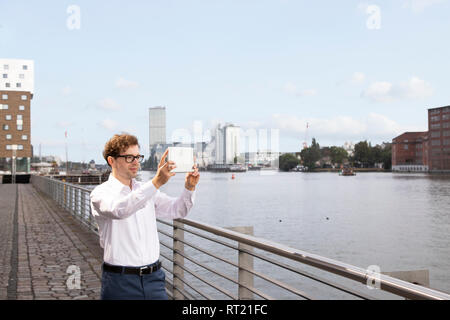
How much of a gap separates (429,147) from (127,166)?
16747cm

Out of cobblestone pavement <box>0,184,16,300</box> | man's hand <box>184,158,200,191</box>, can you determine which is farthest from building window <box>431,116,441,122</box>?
man's hand <box>184,158,200,191</box>

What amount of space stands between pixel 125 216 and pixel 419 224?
1491 inches

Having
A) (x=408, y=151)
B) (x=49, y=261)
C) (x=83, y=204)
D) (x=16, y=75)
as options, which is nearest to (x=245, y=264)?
(x=49, y=261)

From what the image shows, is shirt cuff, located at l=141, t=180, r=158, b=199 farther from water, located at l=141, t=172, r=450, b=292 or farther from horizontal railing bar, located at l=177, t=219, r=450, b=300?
water, located at l=141, t=172, r=450, b=292

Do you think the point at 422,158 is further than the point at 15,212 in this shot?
Yes

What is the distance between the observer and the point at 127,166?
2936 mm

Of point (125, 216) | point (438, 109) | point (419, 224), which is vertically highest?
point (438, 109)

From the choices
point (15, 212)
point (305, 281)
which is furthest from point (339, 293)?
point (15, 212)

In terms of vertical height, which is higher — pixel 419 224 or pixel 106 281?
pixel 106 281

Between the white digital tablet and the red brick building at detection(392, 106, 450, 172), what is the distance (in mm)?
158212

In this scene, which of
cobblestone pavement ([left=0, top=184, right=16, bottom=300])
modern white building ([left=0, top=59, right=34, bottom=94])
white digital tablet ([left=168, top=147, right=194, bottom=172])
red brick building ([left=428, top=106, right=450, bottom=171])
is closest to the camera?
white digital tablet ([left=168, top=147, right=194, bottom=172])

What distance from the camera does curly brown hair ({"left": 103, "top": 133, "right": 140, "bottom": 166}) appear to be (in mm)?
2938
